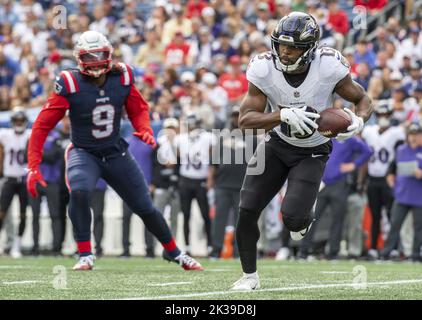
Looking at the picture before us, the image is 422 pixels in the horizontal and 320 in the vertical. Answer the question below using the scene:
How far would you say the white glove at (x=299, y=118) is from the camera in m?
5.62

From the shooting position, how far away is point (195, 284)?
6480mm

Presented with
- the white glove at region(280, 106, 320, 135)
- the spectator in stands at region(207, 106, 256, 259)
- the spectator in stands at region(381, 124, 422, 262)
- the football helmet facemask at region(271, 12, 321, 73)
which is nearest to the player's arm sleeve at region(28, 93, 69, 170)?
the football helmet facemask at region(271, 12, 321, 73)

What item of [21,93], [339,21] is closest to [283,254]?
[339,21]

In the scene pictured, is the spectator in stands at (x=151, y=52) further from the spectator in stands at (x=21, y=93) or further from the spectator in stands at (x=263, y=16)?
the spectator in stands at (x=21, y=93)

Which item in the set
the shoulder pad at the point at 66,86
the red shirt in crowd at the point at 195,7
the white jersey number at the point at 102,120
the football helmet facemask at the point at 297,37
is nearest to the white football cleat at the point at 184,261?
the white jersey number at the point at 102,120

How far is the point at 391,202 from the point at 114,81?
5.14 m

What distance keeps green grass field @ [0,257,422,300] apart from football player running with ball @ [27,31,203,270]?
385 mm

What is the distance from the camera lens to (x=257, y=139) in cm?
1149

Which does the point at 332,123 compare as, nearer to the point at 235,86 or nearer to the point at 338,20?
the point at 235,86

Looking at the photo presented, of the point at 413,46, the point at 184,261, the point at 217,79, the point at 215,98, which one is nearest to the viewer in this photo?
the point at 184,261

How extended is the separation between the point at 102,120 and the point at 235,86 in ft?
19.5
